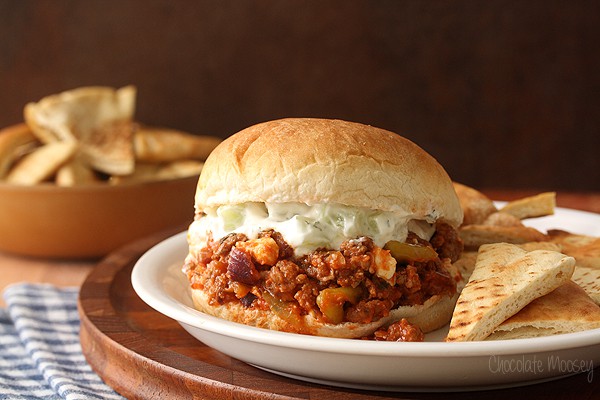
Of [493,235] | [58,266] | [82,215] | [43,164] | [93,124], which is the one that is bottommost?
[58,266]

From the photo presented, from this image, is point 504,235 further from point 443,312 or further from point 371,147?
point 371,147

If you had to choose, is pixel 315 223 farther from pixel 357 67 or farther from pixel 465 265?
Result: pixel 357 67

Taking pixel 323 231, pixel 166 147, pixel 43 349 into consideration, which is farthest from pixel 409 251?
pixel 166 147

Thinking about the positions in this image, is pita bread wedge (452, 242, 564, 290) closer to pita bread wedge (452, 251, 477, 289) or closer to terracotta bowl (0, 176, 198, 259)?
pita bread wedge (452, 251, 477, 289)

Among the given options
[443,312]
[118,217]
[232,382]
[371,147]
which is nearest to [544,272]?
[443,312]

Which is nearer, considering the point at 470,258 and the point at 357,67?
the point at 470,258

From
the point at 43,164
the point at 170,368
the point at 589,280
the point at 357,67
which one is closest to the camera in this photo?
the point at 170,368

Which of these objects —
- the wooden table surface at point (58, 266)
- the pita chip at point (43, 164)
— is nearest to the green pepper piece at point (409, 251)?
the wooden table surface at point (58, 266)
